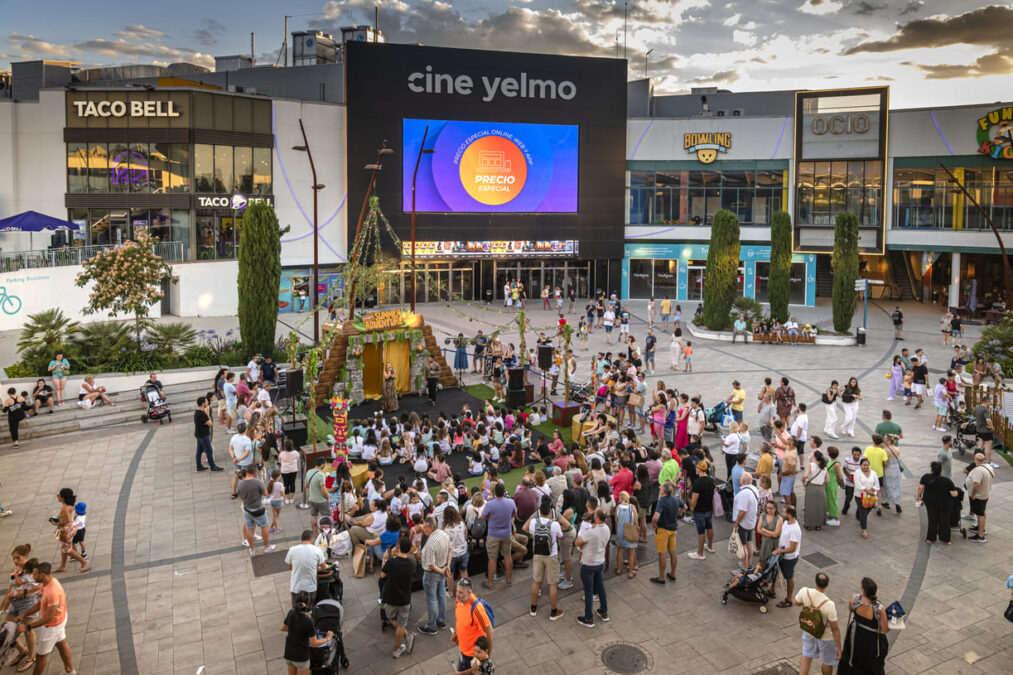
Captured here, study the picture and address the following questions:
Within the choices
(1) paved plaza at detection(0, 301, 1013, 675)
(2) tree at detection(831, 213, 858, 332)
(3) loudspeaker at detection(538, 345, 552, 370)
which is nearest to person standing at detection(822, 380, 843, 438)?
(1) paved plaza at detection(0, 301, 1013, 675)

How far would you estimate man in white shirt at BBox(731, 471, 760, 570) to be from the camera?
1118 centimetres

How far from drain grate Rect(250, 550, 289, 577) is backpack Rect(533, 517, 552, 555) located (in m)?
4.19

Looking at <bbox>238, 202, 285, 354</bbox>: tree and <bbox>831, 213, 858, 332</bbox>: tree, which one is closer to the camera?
<bbox>238, 202, 285, 354</bbox>: tree

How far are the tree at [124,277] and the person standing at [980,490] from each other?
21492 millimetres

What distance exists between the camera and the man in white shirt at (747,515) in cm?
1118

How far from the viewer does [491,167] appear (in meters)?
42.3

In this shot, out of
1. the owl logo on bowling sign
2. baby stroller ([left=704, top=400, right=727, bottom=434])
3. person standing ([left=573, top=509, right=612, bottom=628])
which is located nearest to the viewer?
person standing ([left=573, top=509, right=612, bottom=628])

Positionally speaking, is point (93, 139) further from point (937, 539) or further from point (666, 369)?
point (937, 539)

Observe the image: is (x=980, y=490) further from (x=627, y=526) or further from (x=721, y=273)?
(x=721, y=273)

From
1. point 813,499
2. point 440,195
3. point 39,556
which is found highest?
point 440,195

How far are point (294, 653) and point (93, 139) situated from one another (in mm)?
33837

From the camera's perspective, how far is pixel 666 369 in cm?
2658

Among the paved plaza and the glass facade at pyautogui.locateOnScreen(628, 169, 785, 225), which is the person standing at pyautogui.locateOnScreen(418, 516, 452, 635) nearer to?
the paved plaza

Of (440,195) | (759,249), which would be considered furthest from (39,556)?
(759,249)
